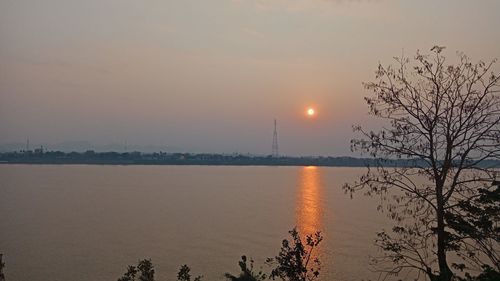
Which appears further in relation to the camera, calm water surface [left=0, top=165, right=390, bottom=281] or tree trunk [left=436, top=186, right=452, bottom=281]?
Answer: calm water surface [left=0, top=165, right=390, bottom=281]

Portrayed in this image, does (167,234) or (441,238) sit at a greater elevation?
(441,238)

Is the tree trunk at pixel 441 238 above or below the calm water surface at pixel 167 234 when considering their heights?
above

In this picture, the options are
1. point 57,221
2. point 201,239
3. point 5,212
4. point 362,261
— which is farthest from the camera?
point 5,212

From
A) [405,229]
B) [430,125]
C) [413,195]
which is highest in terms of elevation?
[430,125]

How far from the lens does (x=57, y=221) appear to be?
119 ft

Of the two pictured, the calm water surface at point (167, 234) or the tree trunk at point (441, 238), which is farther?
the calm water surface at point (167, 234)

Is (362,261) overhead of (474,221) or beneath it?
beneath

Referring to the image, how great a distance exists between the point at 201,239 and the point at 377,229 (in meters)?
11.3

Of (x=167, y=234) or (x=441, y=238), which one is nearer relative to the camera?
(x=441, y=238)

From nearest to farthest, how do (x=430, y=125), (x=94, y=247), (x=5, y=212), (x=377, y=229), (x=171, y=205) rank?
(x=430, y=125) → (x=94, y=247) → (x=377, y=229) → (x=5, y=212) → (x=171, y=205)

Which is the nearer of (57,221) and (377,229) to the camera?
(377,229)

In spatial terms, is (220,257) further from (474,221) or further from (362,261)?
(474,221)

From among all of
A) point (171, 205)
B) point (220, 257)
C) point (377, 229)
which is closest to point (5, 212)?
point (171, 205)

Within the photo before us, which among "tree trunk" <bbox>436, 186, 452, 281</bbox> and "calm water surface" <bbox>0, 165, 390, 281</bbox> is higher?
"tree trunk" <bbox>436, 186, 452, 281</bbox>
